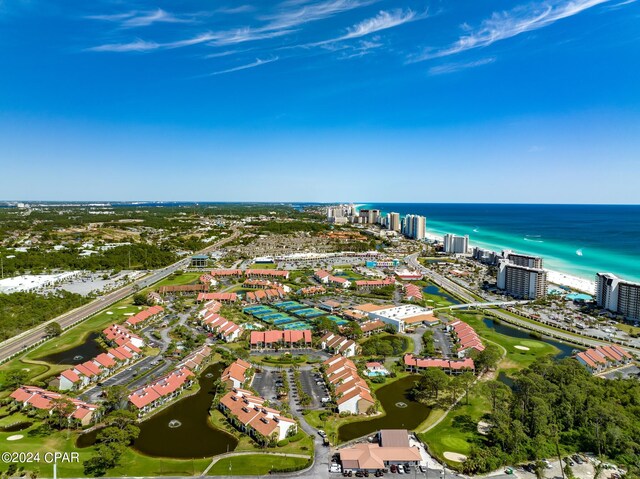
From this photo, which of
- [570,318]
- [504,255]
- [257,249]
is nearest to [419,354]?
[570,318]

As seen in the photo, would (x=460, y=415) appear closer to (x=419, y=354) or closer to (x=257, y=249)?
(x=419, y=354)

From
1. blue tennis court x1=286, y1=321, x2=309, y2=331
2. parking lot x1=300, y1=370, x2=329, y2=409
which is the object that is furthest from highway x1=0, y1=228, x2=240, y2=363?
parking lot x1=300, y1=370, x2=329, y2=409

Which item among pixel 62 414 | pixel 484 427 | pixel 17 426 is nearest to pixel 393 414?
pixel 484 427

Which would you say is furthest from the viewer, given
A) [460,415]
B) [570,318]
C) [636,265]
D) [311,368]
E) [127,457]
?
[636,265]

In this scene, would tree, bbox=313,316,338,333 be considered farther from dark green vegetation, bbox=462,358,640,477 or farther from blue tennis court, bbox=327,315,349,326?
dark green vegetation, bbox=462,358,640,477

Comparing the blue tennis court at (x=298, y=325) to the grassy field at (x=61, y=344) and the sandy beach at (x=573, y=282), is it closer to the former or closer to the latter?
the grassy field at (x=61, y=344)
